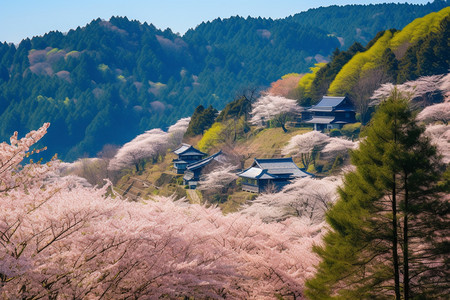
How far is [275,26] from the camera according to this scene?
137250mm

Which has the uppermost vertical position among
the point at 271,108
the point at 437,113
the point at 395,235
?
the point at 395,235

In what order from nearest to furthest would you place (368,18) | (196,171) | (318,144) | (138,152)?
(318,144) → (196,171) → (138,152) → (368,18)

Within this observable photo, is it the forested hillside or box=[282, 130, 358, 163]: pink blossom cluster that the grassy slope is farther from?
the forested hillside

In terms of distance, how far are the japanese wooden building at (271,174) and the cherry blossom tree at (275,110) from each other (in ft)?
41.7

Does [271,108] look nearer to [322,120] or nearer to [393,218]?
[322,120]

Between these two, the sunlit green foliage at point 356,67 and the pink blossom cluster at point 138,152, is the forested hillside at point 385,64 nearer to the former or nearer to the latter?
the sunlit green foliage at point 356,67

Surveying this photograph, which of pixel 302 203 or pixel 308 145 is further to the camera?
pixel 308 145

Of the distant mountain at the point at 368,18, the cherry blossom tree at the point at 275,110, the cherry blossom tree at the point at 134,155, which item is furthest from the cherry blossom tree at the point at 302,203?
the distant mountain at the point at 368,18

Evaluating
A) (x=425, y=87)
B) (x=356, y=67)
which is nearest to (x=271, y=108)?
(x=356, y=67)

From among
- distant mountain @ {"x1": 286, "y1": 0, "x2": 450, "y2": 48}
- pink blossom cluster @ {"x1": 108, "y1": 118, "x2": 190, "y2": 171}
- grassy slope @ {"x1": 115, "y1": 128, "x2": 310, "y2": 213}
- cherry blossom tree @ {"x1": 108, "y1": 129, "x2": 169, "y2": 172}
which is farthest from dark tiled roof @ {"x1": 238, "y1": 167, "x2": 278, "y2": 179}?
distant mountain @ {"x1": 286, "y1": 0, "x2": 450, "y2": 48}

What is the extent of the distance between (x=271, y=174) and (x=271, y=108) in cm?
1597

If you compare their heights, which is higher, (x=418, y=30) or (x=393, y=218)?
(x=418, y=30)

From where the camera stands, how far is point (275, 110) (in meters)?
48.1

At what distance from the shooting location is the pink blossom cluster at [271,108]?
4766 centimetres
